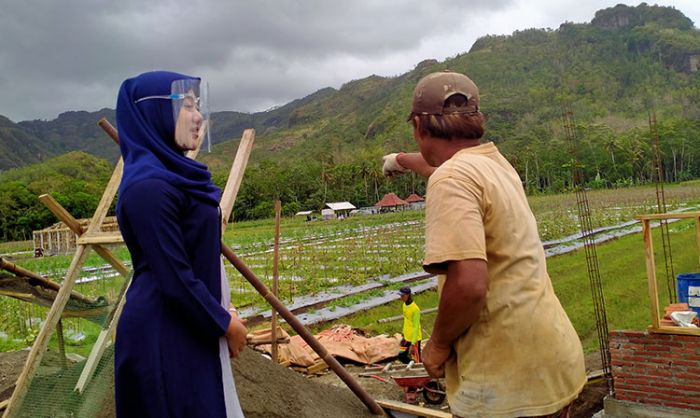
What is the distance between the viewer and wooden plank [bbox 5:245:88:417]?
2.84 meters

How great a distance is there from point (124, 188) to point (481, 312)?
0.98m

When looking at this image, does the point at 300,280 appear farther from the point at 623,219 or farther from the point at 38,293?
the point at 623,219

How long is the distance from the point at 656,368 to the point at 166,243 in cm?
428

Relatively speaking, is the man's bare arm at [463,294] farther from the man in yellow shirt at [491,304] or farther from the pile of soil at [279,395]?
the pile of soil at [279,395]

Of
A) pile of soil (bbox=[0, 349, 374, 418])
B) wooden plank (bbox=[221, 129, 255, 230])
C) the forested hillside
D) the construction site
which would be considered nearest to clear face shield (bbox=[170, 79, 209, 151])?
the construction site

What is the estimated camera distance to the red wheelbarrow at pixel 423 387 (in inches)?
194

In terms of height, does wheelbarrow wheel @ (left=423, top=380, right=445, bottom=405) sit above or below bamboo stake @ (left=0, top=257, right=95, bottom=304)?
below

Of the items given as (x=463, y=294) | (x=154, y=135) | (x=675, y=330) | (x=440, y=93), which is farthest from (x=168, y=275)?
(x=675, y=330)

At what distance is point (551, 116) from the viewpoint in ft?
236

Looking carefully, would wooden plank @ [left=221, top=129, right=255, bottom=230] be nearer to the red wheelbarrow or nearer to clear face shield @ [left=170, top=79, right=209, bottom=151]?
clear face shield @ [left=170, top=79, right=209, bottom=151]

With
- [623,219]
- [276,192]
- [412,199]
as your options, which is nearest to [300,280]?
[623,219]

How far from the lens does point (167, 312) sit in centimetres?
144

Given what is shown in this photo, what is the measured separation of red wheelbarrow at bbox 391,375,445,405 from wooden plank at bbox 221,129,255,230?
2813mm

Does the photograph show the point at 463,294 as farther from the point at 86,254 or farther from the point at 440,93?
the point at 86,254
